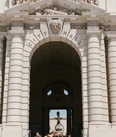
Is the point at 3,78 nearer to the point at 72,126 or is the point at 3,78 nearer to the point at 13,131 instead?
the point at 13,131

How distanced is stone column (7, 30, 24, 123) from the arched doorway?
9.33 meters

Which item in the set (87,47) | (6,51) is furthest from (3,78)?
(87,47)

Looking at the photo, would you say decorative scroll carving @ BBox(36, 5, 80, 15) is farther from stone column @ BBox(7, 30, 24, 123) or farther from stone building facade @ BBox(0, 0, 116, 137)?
stone column @ BBox(7, 30, 24, 123)

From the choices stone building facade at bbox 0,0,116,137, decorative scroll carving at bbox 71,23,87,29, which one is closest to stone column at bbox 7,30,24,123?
stone building facade at bbox 0,0,116,137

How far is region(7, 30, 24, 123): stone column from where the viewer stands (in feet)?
82.2

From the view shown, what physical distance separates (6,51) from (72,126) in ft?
53.1

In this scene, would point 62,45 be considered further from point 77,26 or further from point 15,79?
point 15,79

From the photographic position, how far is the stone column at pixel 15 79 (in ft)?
82.2

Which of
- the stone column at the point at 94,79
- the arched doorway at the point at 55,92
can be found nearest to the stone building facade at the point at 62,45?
the stone column at the point at 94,79

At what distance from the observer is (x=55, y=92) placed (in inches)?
1535

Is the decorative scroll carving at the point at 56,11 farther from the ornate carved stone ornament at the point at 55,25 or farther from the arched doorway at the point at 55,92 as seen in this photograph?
the arched doorway at the point at 55,92

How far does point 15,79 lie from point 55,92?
45.0ft

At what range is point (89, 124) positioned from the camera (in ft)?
81.4

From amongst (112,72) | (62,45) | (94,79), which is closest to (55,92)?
(62,45)
